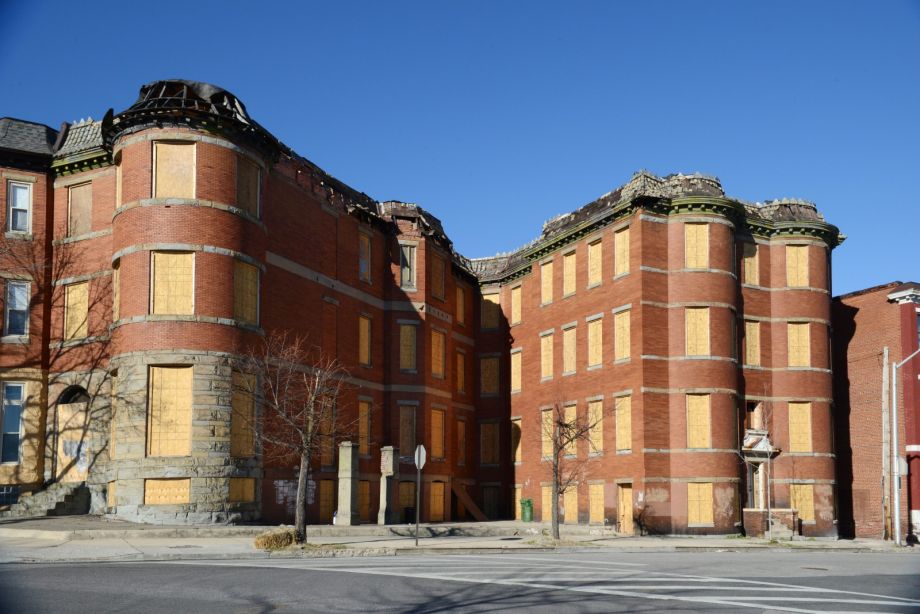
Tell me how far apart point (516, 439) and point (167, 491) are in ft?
73.4

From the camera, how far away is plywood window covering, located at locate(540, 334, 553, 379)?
48.9 m

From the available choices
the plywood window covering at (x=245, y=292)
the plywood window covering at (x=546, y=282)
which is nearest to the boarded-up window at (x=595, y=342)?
the plywood window covering at (x=546, y=282)

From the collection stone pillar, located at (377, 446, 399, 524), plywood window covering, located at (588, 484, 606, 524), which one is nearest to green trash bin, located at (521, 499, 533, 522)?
plywood window covering, located at (588, 484, 606, 524)

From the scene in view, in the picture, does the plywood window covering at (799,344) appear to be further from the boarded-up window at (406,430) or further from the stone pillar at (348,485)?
the stone pillar at (348,485)

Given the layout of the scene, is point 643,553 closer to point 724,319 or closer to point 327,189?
point 724,319

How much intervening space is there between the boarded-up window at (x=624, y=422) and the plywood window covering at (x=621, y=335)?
75.1 inches

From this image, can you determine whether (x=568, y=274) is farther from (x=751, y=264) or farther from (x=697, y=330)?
(x=751, y=264)

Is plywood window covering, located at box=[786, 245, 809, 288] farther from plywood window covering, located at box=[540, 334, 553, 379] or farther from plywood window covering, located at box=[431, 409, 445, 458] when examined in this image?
plywood window covering, located at box=[431, 409, 445, 458]

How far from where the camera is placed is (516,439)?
51156 millimetres

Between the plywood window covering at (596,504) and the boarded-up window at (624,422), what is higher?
the boarded-up window at (624,422)

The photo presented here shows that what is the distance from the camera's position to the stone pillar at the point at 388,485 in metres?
41.9

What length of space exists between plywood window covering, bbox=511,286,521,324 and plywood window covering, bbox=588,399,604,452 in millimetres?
9544

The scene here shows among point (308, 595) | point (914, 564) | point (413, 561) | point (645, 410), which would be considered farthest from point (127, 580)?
point (645, 410)

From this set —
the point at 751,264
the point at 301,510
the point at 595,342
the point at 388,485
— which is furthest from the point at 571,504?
the point at 301,510
